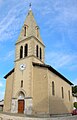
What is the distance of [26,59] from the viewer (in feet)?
83.7

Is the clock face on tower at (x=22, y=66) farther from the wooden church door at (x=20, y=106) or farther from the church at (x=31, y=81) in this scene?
the wooden church door at (x=20, y=106)

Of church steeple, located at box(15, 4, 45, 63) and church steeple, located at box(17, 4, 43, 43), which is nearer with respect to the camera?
church steeple, located at box(15, 4, 45, 63)

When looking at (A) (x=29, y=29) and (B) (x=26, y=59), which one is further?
(A) (x=29, y=29)

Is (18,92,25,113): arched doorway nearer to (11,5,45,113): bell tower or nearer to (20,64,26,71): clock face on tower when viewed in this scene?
(11,5,45,113): bell tower

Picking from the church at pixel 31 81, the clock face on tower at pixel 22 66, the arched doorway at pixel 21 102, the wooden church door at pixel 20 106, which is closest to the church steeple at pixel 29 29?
the church at pixel 31 81

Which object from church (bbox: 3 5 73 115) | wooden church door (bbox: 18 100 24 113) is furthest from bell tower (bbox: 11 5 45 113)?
wooden church door (bbox: 18 100 24 113)

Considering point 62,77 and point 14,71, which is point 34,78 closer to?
point 14,71

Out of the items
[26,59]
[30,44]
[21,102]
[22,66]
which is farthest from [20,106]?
[30,44]

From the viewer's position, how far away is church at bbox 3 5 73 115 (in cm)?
2244

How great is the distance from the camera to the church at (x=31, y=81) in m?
22.4

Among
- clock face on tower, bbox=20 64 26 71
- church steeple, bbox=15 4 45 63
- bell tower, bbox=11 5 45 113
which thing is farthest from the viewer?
church steeple, bbox=15 4 45 63

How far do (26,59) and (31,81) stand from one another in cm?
398

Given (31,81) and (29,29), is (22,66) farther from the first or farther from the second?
(29,29)

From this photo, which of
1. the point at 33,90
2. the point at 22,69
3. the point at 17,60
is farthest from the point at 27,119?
the point at 17,60
